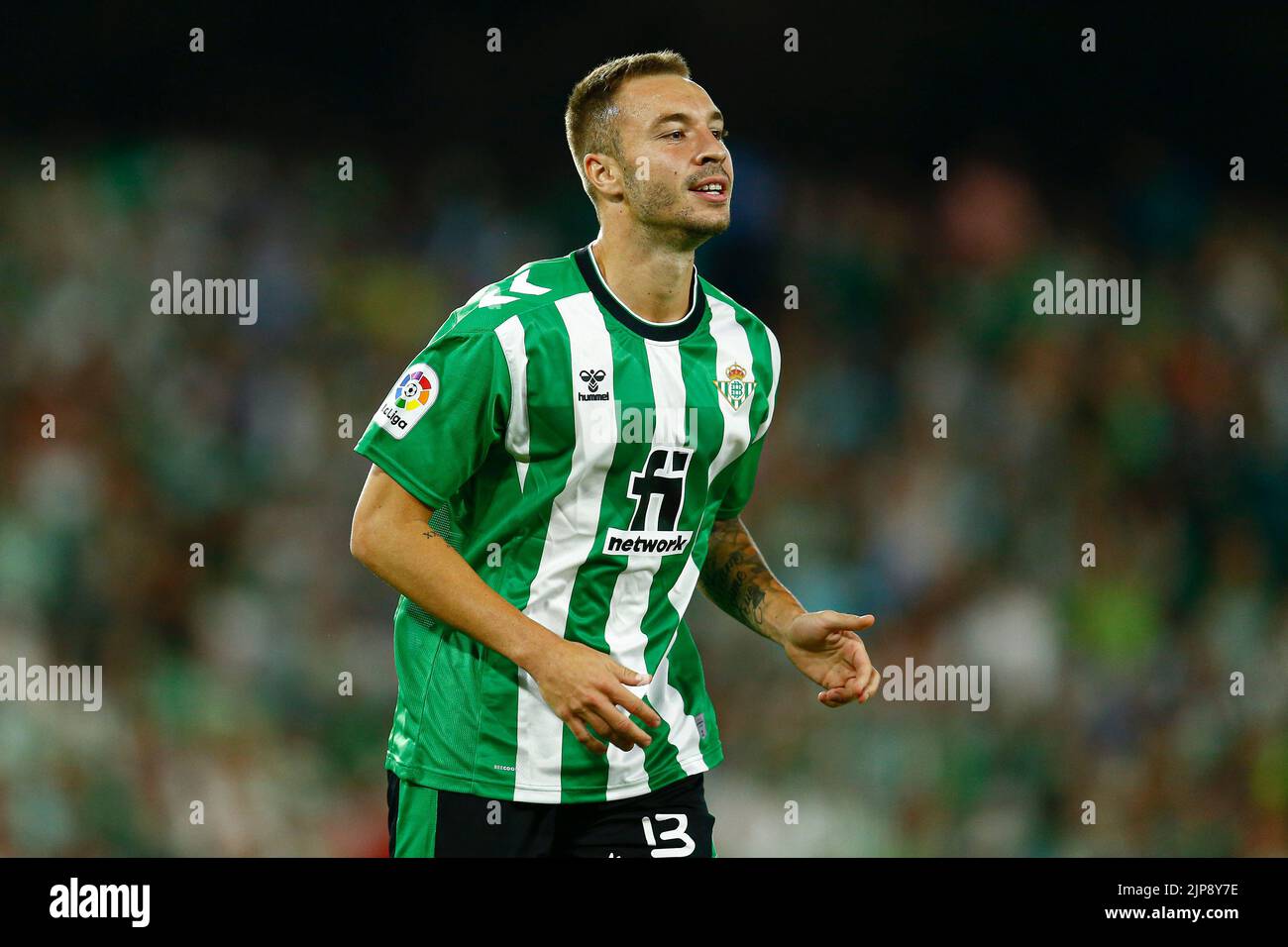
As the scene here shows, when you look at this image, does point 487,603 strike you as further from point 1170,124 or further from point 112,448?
point 1170,124

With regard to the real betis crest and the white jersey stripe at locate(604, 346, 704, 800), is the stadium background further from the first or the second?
the real betis crest

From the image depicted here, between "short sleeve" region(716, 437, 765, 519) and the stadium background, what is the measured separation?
9.51 feet

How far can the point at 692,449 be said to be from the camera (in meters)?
3.07

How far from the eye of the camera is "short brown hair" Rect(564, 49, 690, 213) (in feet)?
10.8

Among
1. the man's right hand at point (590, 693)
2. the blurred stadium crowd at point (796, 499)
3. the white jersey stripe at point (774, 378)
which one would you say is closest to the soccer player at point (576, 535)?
the man's right hand at point (590, 693)

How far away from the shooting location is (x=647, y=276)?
316cm

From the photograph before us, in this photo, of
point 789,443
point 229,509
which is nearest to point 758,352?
point 789,443

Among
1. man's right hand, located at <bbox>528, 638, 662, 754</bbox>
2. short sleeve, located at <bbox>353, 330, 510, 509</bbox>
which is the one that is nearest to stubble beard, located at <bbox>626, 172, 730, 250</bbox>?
short sleeve, located at <bbox>353, 330, 510, 509</bbox>

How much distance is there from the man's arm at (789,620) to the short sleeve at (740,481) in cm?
6

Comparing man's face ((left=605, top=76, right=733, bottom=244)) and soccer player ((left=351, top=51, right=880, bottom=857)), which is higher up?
man's face ((left=605, top=76, right=733, bottom=244))

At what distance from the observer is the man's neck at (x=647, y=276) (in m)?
3.16

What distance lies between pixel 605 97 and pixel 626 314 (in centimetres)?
57

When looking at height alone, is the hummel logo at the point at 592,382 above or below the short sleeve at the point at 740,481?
above

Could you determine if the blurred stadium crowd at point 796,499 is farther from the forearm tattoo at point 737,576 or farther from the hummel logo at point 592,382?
the hummel logo at point 592,382
